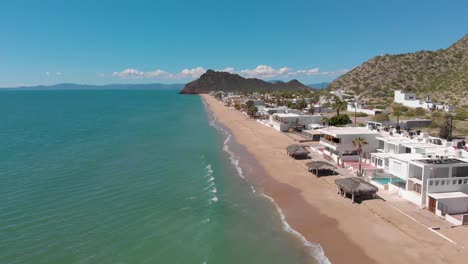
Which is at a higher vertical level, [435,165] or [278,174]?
[435,165]

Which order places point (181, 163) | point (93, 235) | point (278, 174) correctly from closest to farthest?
1. point (93, 235)
2. point (278, 174)
3. point (181, 163)

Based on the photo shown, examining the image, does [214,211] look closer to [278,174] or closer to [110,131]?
[278,174]

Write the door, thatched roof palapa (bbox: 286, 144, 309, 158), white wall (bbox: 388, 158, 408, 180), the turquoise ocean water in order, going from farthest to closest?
thatched roof palapa (bbox: 286, 144, 309, 158)
white wall (bbox: 388, 158, 408, 180)
the door
the turquoise ocean water

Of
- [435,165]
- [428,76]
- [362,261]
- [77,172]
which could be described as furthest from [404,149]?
[428,76]

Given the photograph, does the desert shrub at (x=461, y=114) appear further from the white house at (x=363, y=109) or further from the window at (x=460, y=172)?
the window at (x=460, y=172)

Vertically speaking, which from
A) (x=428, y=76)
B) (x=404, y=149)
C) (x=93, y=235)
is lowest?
(x=93, y=235)

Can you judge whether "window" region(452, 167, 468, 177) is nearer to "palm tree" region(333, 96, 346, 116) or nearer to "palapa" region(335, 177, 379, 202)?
"palapa" region(335, 177, 379, 202)

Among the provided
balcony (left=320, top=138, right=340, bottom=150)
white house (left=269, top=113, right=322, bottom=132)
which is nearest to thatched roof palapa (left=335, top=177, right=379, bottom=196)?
balcony (left=320, top=138, right=340, bottom=150)

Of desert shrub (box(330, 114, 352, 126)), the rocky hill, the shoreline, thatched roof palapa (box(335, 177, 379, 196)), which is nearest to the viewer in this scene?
the shoreline
